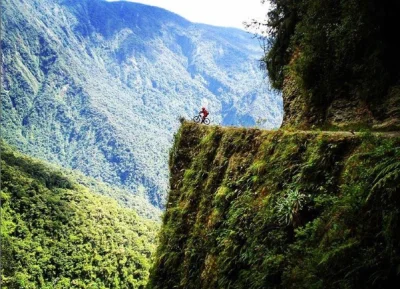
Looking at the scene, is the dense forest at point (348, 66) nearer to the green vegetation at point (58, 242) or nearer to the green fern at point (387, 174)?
the green fern at point (387, 174)

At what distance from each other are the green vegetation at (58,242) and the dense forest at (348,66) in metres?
62.4


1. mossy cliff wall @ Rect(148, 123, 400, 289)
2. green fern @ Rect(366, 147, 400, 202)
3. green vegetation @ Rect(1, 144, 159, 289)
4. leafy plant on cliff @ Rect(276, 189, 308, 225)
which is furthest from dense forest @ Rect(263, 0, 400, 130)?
green vegetation @ Rect(1, 144, 159, 289)

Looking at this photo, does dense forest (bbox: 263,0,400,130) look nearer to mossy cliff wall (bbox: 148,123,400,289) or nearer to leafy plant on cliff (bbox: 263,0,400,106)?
leafy plant on cliff (bbox: 263,0,400,106)

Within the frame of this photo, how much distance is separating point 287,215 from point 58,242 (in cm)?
7962

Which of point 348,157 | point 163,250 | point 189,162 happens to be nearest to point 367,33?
point 348,157

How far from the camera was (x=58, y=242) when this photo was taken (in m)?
75.4

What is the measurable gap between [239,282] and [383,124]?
4.70 m

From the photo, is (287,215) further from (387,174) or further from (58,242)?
(58,242)

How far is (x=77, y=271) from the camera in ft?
234

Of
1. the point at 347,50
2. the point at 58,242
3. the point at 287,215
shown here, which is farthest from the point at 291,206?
the point at 58,242

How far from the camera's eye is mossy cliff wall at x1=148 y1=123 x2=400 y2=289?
363cm

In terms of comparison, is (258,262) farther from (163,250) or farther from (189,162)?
(189,162)

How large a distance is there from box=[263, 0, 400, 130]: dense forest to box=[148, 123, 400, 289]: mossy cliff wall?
2.86 meters

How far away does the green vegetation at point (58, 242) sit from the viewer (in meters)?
68.4
